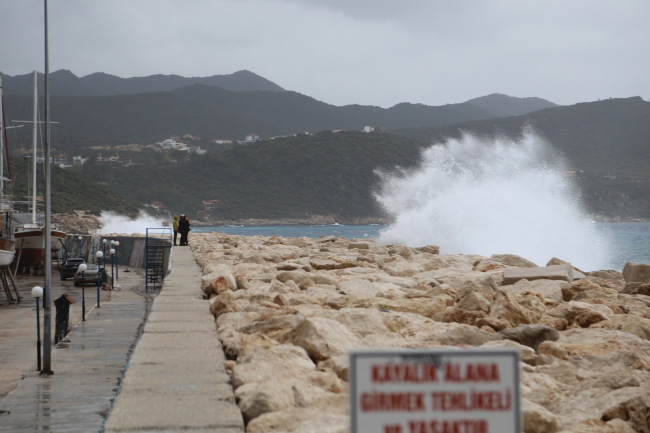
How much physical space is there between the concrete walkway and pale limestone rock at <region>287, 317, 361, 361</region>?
2.35 feet

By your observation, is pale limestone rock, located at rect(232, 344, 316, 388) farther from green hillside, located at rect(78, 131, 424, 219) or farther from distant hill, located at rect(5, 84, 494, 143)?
distant hill, located at rect(5, 84, 494, 143)

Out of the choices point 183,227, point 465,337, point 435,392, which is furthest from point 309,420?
point 183,227

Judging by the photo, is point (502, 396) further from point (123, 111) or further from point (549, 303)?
point (123, 111)

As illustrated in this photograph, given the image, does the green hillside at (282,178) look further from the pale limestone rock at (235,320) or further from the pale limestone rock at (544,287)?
the pale limestone rock at (235,320)

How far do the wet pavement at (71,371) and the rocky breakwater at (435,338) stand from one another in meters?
1.76

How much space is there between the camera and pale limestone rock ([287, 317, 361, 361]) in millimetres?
4875

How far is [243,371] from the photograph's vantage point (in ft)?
14.1

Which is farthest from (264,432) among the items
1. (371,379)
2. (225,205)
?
(225,205)

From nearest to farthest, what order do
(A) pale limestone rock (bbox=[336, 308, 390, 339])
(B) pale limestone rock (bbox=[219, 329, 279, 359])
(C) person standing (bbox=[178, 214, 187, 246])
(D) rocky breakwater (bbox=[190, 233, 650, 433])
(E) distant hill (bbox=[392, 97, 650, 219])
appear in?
(D) rocky breakwater (bbox=[190, 233, 650, 433])
(B) pale limestone rock (bbox=[219, 329, 279, 359])
(A) pale limestone rock (bbox=[336, 308, 390, 339])
(C) person standing (bbox=[178, 214, 187, 246])
(E) distant hill (bbox=[392, 97, 650, 219])

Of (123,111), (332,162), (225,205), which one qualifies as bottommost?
(225,205)

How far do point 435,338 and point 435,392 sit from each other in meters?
4.19

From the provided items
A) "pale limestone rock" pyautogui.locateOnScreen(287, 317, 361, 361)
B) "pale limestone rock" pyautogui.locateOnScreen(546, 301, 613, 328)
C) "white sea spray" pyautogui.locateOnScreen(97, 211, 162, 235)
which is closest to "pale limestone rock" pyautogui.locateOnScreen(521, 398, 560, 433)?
"pale limestone rock" pyautogui.locateOnScreen(287, 317, 361, 361)

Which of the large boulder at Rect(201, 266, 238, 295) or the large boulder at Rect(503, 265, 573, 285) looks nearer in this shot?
the large boulder at Rect(201, 266, 238, 295)

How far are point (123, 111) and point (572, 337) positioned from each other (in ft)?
598
